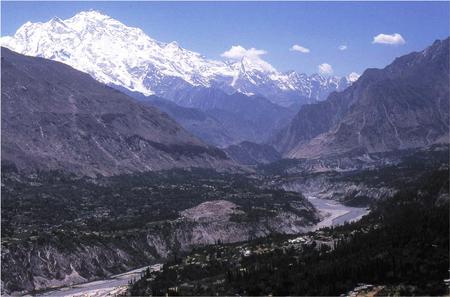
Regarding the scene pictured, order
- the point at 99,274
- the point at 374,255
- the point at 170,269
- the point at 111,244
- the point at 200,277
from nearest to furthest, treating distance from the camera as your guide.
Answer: the point at 374,255
the point at 200,277
the point at 170,269
the point at 99,274
the point at 111,244

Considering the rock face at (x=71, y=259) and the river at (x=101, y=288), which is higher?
the rock face at (x=71, y=259)

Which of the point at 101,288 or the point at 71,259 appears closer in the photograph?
the point at 101,288

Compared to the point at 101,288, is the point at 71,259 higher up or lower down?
higher up

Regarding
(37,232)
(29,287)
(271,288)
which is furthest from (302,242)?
(37,232)

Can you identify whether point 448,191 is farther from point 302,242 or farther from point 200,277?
point 200,277

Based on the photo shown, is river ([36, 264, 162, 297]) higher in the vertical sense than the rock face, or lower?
lower

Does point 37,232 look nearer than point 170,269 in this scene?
No

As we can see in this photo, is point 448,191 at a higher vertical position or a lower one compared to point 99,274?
higher

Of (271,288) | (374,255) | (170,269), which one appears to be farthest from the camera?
(170,269)

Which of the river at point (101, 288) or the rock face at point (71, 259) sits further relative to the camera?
Answer: the rock face at point (71, 259)

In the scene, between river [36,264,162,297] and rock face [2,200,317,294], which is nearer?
river [36,264,162,297]
